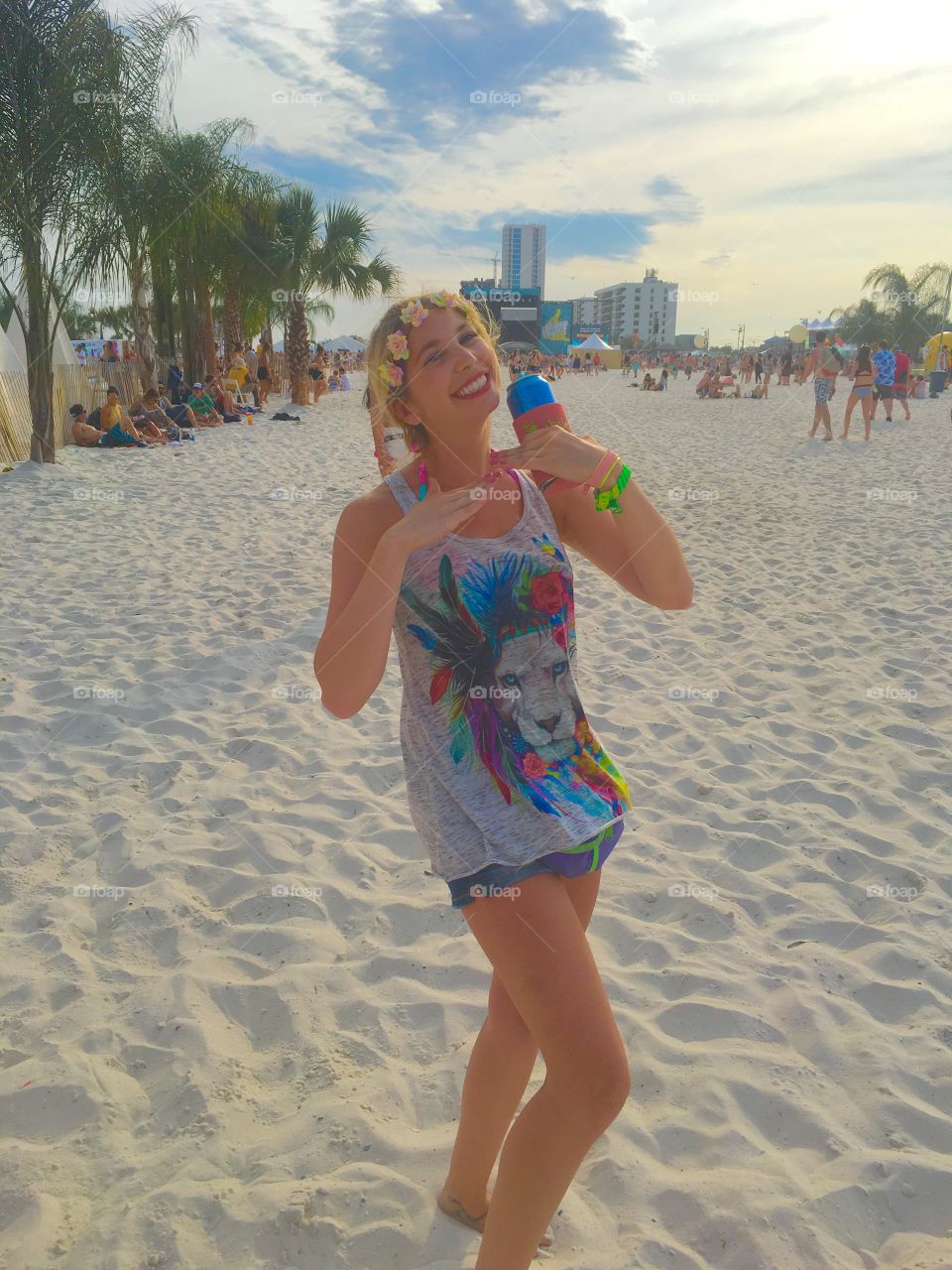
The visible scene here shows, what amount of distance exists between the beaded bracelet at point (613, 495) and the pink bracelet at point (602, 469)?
0.03m

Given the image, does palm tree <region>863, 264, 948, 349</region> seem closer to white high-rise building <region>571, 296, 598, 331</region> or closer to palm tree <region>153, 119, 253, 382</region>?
palm tree <region>153, 119, 253, 382</region>

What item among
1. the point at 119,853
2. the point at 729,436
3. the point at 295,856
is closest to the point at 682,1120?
the point at 295,856

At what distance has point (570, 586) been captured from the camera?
170cm

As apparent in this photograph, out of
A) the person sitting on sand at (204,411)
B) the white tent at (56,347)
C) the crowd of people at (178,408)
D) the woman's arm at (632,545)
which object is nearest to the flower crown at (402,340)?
the woman's arm at (632,545)

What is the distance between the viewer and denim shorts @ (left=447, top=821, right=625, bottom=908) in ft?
4.75

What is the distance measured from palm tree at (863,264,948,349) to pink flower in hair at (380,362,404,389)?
37.0m

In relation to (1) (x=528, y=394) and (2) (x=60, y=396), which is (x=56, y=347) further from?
(1) (x=528, y=394)

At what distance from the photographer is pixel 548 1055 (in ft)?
4.41

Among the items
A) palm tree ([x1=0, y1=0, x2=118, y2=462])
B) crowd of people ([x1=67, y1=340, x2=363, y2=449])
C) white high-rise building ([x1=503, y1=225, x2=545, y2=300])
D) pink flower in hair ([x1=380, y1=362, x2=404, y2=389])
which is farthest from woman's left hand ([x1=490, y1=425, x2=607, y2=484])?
white high-rise building ([x1=503, y1=225, x2=545, y2=300])

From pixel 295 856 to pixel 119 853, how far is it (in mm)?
666

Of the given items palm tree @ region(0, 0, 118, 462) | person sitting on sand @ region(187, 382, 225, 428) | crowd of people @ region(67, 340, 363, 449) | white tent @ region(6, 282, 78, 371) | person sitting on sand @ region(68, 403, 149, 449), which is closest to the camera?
palm tree @ region(0, 0, 118, 462)

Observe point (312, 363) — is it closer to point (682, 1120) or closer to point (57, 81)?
point (57, 81)

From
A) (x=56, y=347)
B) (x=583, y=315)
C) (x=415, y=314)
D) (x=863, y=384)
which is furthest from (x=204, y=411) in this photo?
(x=583, y=315)

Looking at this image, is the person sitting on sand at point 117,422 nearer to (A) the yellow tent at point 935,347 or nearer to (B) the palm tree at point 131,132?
(B) the palm tree at point 131,132
